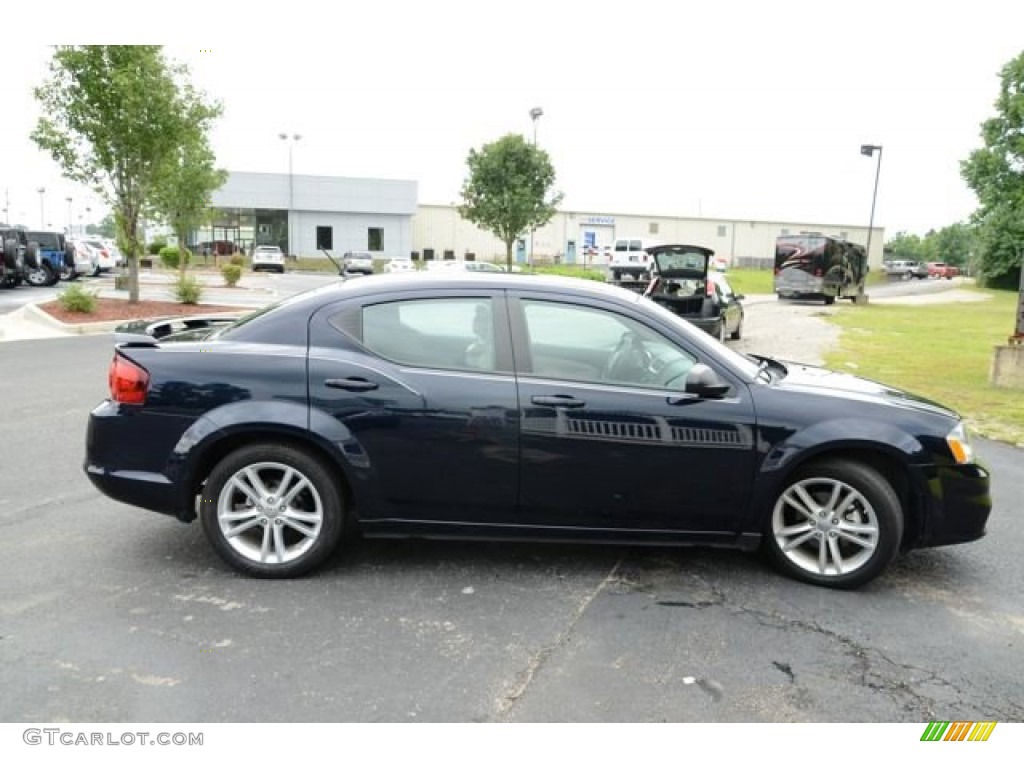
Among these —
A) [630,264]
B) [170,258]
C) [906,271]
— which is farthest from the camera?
[906,271]

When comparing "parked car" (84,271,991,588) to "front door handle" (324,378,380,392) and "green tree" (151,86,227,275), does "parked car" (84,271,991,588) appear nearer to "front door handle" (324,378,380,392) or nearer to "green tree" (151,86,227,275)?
"front door handle" (324,378,380,392)

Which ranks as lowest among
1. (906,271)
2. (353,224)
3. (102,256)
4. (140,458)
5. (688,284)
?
(140,458)

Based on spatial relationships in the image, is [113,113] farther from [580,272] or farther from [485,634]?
[580,272]

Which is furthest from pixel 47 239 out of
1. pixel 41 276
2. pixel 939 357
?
pixel 939 357

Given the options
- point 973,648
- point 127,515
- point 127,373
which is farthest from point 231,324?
point 973,648

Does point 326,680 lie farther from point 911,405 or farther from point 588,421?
point 911,405

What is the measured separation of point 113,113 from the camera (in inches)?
654

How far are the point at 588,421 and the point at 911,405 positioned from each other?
70.6 inches

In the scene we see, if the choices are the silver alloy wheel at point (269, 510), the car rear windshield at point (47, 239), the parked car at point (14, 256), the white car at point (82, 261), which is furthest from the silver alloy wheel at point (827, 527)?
the white car at point (82, 261)

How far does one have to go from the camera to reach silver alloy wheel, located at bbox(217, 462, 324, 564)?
406cm

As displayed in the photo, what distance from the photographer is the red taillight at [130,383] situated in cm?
410

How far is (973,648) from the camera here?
11.7ft

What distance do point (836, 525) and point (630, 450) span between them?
116 centimetres

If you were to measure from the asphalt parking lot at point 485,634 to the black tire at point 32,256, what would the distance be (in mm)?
26144
